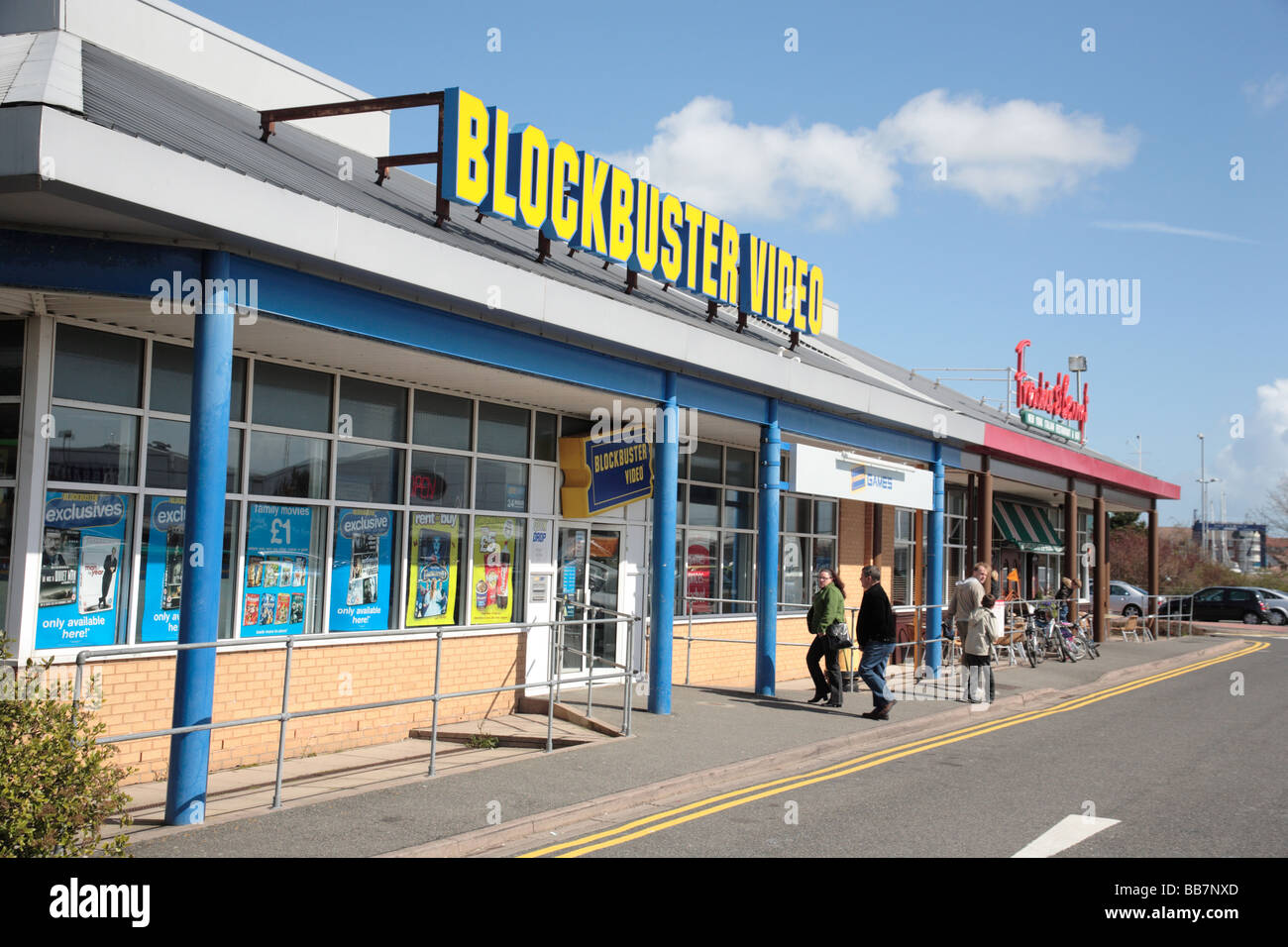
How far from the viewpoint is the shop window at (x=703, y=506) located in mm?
17234

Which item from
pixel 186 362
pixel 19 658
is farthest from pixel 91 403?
pixel 19 658

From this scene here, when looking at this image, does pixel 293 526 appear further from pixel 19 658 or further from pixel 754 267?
pixel 754 267

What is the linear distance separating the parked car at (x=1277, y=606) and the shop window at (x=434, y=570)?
1586 inches

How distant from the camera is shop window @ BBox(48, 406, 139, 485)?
351 inches

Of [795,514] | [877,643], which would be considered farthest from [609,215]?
[795,514]

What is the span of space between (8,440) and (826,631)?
359 inches

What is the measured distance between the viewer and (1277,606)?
142 feet

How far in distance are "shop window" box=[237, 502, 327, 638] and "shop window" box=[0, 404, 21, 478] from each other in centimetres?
215

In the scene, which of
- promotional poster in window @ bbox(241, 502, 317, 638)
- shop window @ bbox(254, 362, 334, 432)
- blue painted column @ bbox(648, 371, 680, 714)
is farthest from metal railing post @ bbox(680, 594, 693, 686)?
shop window @ bbox(254, 362, 334, 432)

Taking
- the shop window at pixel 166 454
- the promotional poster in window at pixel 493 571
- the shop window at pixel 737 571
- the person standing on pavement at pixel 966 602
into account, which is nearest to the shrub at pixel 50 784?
the shop window at pixel 166 454

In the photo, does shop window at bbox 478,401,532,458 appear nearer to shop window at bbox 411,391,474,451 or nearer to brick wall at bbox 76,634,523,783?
shop window at bbox 411,391,474,451

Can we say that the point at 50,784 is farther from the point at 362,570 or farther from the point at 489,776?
the point at 362,570

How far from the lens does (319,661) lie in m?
10.8

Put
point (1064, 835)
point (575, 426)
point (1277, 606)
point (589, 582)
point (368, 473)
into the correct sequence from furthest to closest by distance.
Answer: point (1277, 606) < point (589, 582) < point (575, 426) < point (368, 473) < point (1064, 835)
